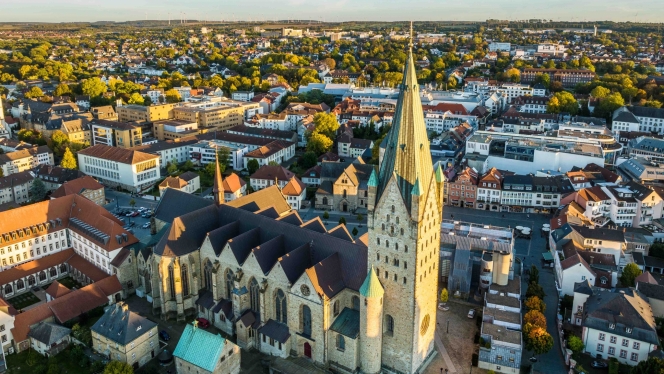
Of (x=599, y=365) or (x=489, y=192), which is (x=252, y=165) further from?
(x=599, y=365)

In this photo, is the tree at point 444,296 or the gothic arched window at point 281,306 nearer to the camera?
the gothic arched window at point 281,306

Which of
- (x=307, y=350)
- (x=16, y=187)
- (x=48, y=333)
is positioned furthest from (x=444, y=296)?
(x=16, y=187)

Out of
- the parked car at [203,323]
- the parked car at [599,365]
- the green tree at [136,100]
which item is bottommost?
the parked car at [599,365]

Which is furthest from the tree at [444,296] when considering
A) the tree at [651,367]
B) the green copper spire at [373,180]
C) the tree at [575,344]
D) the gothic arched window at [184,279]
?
the gothic arched window at [184,279]

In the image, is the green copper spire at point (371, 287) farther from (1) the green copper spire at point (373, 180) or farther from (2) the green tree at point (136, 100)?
(2) the green tree at point (136, 100)

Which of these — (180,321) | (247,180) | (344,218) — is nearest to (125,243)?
(180,321)

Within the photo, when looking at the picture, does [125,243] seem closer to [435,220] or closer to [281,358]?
[281,358]

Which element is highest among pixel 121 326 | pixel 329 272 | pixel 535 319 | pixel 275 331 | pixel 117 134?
pixel 329 272
